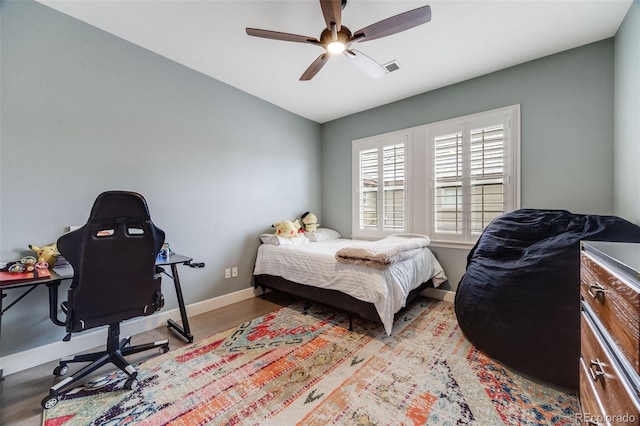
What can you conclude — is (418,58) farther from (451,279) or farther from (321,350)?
(321,350)

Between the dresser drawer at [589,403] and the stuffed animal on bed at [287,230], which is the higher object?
the stuffed animal on bed at [287,230]

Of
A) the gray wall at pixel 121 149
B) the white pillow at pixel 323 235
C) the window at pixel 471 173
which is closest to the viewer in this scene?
the gray wall at pixel 121 149

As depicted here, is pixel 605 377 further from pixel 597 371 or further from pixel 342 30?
pixel 342 30

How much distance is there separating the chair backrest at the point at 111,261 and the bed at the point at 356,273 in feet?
4.79

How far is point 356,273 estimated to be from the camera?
236cm

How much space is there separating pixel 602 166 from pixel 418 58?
2021 millimetres

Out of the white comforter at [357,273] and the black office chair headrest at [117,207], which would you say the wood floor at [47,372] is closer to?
the white comforter at [357,273]

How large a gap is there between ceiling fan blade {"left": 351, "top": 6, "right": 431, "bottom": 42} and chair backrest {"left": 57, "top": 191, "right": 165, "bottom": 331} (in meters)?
1.94

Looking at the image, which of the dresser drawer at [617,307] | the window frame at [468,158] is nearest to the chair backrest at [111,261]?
the dresser drawer at [617,307]

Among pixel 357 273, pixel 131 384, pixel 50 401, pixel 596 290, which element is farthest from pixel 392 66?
pixel 50 401

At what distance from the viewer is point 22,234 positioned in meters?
1.91

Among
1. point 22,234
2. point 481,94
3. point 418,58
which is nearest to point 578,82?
point 481,94

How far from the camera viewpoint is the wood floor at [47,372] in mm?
1493

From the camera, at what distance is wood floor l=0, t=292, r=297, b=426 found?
58.8 inches
